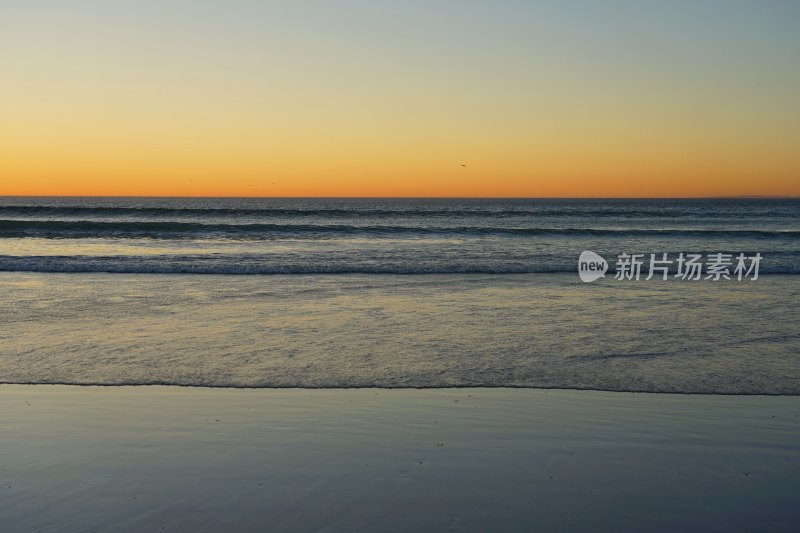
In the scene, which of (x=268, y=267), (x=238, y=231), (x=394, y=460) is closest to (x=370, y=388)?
(x=394, y=460)

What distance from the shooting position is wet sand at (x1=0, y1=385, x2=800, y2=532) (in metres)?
4.28

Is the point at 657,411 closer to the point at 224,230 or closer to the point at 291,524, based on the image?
the point at 291,524

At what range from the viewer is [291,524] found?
4160 millimetres

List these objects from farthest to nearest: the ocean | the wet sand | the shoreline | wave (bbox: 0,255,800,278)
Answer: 1. wave (bbox: 0,255,800,278)
2. the ocean
3. the shoreline
4. the wet sand

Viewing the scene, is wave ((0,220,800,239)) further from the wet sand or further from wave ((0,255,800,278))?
the wet sand

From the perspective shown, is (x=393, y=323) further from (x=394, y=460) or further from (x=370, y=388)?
(x=394, y=460)

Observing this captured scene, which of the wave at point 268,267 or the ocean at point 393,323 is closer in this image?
the ocean at point 393,323

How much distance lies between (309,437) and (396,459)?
85 centimetres

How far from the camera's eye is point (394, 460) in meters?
5.19

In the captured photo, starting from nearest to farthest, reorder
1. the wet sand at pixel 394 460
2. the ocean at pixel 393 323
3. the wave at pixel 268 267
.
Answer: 1. the wet sand at pixel 394 460
2. the ocean at pixel 393 323
3. the wave at pixel 268 267

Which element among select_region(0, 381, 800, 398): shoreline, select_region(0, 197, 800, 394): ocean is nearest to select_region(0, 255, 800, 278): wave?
select_region(0, 197, 800, 394): ocean

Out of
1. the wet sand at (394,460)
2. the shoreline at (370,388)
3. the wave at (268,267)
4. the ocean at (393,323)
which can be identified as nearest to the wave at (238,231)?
the ocean at (393,323)

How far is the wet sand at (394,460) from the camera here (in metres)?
4.28

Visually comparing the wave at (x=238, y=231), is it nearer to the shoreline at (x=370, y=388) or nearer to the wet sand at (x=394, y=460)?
the shoreline at (x=370, y=388)
